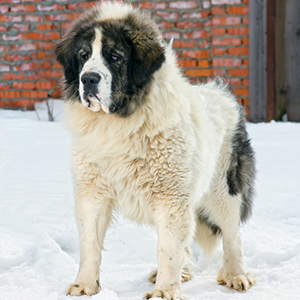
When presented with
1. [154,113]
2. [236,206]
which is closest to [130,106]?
[154,113]

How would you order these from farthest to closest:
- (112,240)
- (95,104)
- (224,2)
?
(224,2) < (112,240) < (95,104)

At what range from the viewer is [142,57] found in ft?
9.45

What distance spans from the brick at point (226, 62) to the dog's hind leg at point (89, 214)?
15.0ft

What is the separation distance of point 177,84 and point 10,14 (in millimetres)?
5174

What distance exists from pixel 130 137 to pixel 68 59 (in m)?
0.58

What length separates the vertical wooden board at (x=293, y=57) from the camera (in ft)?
22.8

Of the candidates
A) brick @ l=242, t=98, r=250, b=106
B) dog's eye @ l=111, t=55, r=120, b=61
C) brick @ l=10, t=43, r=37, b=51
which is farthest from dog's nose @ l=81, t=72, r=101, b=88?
brick @ l=10, t=43, r=37, b=51

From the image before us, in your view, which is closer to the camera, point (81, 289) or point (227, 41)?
point (81, 289)

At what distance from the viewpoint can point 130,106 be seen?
2891 millimetres

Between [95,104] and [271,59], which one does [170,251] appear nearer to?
[95,104]

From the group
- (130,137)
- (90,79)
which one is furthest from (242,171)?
(90,79)

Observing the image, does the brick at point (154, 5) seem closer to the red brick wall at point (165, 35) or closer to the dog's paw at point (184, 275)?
the red brick wall at point (165, 35)

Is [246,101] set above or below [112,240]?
above

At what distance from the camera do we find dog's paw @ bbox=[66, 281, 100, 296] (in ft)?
9.27
